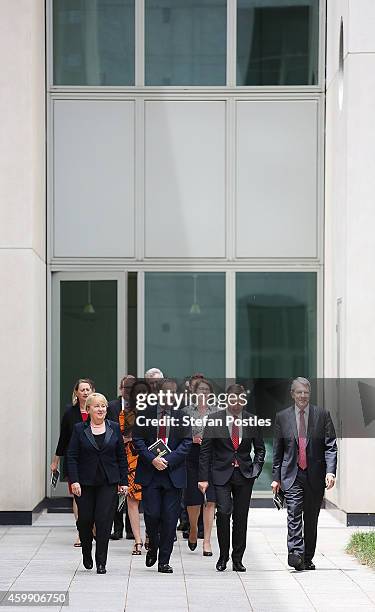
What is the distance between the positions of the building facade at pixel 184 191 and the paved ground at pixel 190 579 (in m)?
3.38

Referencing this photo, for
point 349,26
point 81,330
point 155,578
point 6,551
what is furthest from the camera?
point 81,330

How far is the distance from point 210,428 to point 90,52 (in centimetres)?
712

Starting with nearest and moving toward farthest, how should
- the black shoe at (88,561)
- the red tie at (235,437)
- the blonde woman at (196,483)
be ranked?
the black shoe at (88,561)
the red tie at (235,437)
the blonde woman at (196,483)

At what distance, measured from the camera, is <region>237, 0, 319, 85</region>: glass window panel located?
1717 cm

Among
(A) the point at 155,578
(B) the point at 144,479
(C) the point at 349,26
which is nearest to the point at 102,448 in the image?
(B) the point at 144,479

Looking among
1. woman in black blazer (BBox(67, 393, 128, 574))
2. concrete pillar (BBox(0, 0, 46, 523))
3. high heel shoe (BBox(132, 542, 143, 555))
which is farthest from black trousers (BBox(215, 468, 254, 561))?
concrete pillar (BBox(0, 0, 46, 523))

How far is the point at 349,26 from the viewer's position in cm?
1517

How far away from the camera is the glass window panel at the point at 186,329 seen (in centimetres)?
1706

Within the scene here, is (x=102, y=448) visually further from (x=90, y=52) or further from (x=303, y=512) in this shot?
(x=90, y=52)

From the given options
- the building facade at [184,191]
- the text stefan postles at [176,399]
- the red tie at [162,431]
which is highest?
the building facade at [184,191]

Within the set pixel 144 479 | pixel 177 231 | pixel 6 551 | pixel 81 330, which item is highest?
pixel 177 231

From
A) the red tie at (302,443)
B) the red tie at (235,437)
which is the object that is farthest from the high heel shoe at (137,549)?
the red tie at (302,443)

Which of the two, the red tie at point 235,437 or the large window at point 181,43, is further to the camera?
the large window at point 181,43

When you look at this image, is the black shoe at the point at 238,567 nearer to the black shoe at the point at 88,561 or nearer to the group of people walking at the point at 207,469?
the group of people walking at the point at 207,469
